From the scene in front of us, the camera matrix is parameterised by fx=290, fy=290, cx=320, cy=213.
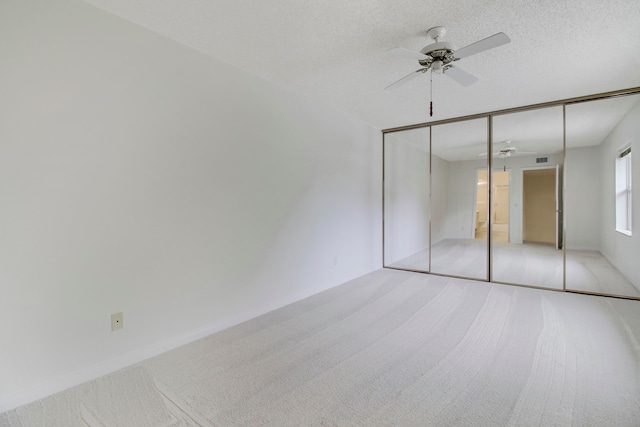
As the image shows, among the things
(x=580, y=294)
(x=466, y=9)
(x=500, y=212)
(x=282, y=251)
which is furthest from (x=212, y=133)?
(x=580, y=294)

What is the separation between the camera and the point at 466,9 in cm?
199

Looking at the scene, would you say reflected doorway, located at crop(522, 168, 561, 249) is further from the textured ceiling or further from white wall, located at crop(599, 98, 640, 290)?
the textured ceiling

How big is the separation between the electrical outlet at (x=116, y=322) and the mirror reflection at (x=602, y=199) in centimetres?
505

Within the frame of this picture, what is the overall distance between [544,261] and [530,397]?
3361mm

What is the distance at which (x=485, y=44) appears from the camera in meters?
2.05

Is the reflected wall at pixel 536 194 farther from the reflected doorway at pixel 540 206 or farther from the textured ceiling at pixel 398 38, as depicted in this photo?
the textured ceiling at pixel 398 38

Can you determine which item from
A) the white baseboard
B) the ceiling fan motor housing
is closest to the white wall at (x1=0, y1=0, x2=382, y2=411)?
the white baseboard

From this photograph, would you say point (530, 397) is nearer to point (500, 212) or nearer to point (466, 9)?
point (466, 9)

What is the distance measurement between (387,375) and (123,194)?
2.28 meters

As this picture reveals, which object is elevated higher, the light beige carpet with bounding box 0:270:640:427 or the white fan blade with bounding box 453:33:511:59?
the white fan blade with bounding box 453:33:511:59

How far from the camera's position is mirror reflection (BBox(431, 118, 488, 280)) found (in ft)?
15.3

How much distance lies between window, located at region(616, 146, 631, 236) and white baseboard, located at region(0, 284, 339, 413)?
502 centimetres

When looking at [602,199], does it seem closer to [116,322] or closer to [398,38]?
[398,38]

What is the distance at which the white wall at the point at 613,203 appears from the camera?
3.58 m
